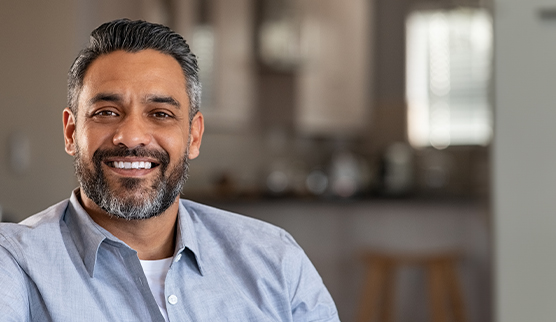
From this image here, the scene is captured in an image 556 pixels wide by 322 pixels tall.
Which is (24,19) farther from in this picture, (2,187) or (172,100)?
(172,100)

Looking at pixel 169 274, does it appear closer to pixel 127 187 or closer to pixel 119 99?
pixel 127 187

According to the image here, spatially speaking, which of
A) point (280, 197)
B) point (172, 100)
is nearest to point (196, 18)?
point (280, 197)

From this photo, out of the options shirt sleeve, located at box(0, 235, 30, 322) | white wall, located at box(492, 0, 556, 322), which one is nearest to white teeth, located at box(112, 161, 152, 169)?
shirt sleeve, located at box(0, 235, 30, 322)

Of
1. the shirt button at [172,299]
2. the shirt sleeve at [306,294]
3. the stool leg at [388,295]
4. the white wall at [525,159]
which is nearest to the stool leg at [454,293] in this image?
the stool leg at [388,295]

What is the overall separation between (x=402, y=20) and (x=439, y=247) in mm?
2326

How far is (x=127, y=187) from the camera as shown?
1069 mm

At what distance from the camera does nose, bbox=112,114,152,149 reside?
3.43 ft

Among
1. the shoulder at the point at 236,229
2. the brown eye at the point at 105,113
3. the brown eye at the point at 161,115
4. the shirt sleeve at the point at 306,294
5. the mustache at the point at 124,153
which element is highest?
the brown eye at the point at 105,113

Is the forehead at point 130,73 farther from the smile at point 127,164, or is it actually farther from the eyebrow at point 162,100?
the smile at point 127,164

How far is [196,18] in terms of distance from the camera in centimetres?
441

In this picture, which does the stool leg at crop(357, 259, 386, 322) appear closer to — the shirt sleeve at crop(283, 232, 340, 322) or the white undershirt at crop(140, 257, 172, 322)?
the shirt sleeve at crop(283, 232, 340, 322)

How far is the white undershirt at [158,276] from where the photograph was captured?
1087mm

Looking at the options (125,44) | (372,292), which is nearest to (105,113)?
(125,44)

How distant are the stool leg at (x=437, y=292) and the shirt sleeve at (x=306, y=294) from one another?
7.49 feet
